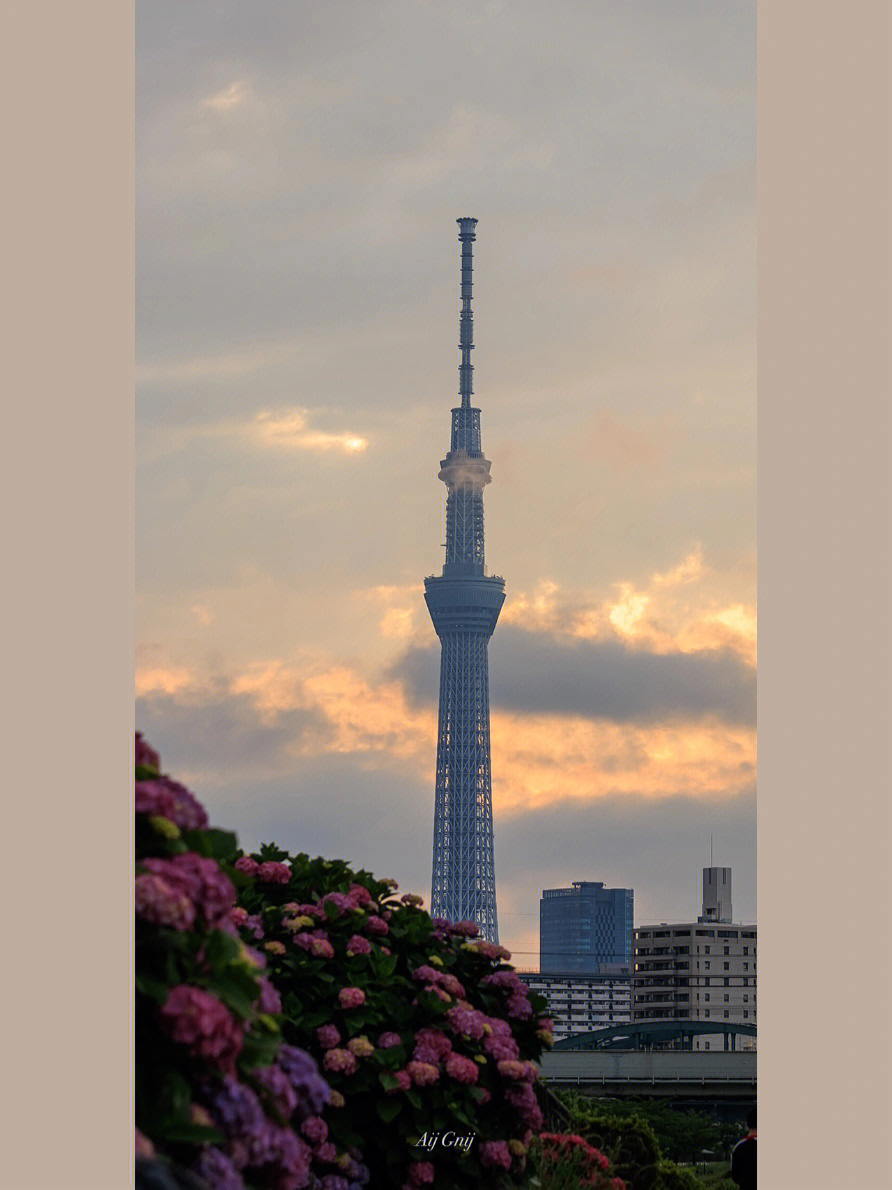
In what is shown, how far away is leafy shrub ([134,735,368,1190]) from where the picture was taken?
631 centimetres

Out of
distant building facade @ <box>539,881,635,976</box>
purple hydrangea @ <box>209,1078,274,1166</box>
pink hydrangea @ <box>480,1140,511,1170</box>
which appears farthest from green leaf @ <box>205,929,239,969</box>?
distant building facade @ <box>539,881,635,976</box>

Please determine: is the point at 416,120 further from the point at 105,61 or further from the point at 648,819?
the point at 648,819

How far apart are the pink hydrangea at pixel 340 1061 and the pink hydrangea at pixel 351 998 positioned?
0.31 m

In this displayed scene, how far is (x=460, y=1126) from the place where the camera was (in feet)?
34.0

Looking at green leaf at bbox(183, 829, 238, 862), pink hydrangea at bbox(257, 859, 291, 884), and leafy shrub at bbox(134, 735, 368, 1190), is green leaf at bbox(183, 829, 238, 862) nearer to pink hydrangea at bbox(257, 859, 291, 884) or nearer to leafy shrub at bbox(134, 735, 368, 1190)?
leafy shrub at bbox(134, 735, 368, 1190)

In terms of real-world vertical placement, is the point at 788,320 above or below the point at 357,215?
below

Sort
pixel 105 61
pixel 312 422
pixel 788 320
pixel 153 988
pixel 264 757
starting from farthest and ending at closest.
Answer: pixel 312 422, pixel 264 757, pixel 788 320, pixel 105 61, pixel 153 988

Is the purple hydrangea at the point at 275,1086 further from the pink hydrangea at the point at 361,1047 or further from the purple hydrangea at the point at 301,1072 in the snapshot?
the pink hydrangea at the point at 361,1047

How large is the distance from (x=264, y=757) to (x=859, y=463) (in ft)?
16.5

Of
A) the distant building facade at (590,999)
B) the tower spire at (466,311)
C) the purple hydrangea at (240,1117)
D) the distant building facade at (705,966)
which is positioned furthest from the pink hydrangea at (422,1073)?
the distant building facade at (590,999)

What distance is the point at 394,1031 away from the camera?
33.8ft

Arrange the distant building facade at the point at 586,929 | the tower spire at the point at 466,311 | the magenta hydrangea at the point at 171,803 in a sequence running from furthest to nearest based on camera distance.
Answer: the distant building facade at the point at 586,929 < the tower spire at the point at 466,311 < the magenta hydrangea at the point at 171,803

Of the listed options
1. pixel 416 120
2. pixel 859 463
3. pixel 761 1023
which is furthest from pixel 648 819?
pixel 416 120

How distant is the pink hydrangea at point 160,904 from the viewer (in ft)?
20.7
